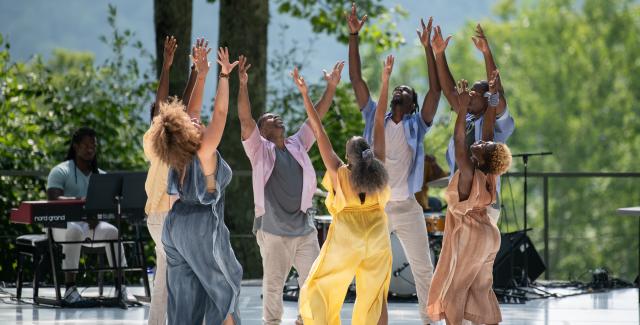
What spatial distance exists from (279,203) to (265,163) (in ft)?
0.98

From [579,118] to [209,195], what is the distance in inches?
2033

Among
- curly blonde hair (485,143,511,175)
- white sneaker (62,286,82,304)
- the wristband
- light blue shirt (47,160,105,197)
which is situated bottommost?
white sneaker (62,286,82,304)

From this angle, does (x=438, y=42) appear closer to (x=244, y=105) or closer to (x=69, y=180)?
(x=244, y=105)

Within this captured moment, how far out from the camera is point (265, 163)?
986 centimetres

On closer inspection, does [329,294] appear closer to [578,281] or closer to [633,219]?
[578,281]

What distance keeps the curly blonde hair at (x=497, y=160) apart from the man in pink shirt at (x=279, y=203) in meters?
1.29

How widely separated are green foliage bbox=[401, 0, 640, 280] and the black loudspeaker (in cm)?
3862

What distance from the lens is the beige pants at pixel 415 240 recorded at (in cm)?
989

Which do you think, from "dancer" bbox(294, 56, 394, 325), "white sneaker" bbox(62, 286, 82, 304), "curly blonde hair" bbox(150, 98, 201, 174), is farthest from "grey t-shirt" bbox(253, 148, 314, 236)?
"white sneaker" bbox(62, 286, 82, 304)

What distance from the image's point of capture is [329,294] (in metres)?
8.79

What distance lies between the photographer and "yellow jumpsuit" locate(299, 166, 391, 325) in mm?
8781

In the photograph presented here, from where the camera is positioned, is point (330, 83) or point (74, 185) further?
point (74, 185)

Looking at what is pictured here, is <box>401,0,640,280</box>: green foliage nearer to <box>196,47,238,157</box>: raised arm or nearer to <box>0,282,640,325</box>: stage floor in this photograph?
<box>0,282,640,325</box>: stage floor

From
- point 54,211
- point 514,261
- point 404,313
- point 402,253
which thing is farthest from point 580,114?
point 54,211
